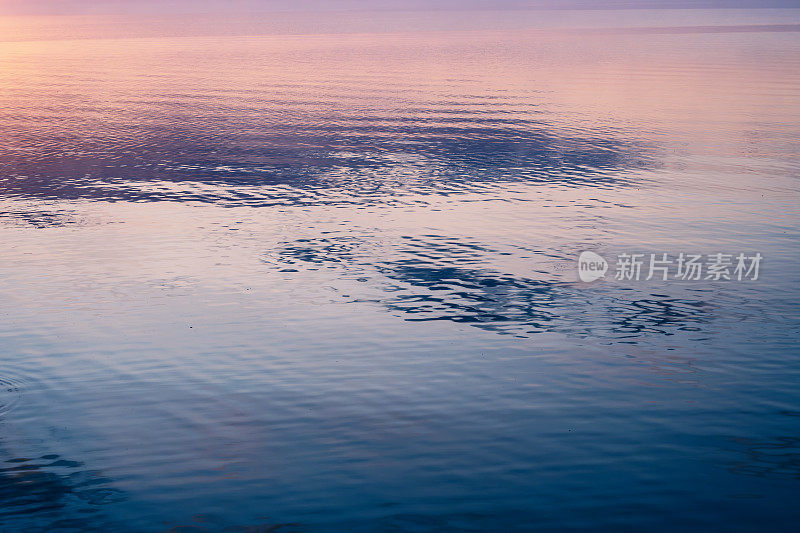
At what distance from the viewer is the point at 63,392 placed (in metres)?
22.6

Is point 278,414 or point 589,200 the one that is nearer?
point 278,414

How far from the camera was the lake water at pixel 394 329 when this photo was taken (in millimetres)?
17891

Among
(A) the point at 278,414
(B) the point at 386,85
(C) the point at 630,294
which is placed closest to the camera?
(A) the point at 278,414

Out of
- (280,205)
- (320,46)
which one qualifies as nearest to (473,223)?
(280,205)

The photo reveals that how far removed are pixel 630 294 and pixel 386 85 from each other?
214 feet

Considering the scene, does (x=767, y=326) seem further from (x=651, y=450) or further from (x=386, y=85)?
(x=386, y=85)

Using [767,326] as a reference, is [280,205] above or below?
above

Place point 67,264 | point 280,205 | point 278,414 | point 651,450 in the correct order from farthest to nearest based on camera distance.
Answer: point 280,205, point 67,264, point 278,414, point 651,450

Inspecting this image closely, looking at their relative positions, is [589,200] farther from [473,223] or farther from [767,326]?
[767,326]

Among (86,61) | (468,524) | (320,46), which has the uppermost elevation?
(320,46)

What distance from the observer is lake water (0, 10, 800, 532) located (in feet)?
58.7

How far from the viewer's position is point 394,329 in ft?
88.6

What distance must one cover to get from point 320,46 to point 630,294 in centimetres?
13045

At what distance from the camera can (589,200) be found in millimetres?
42906
